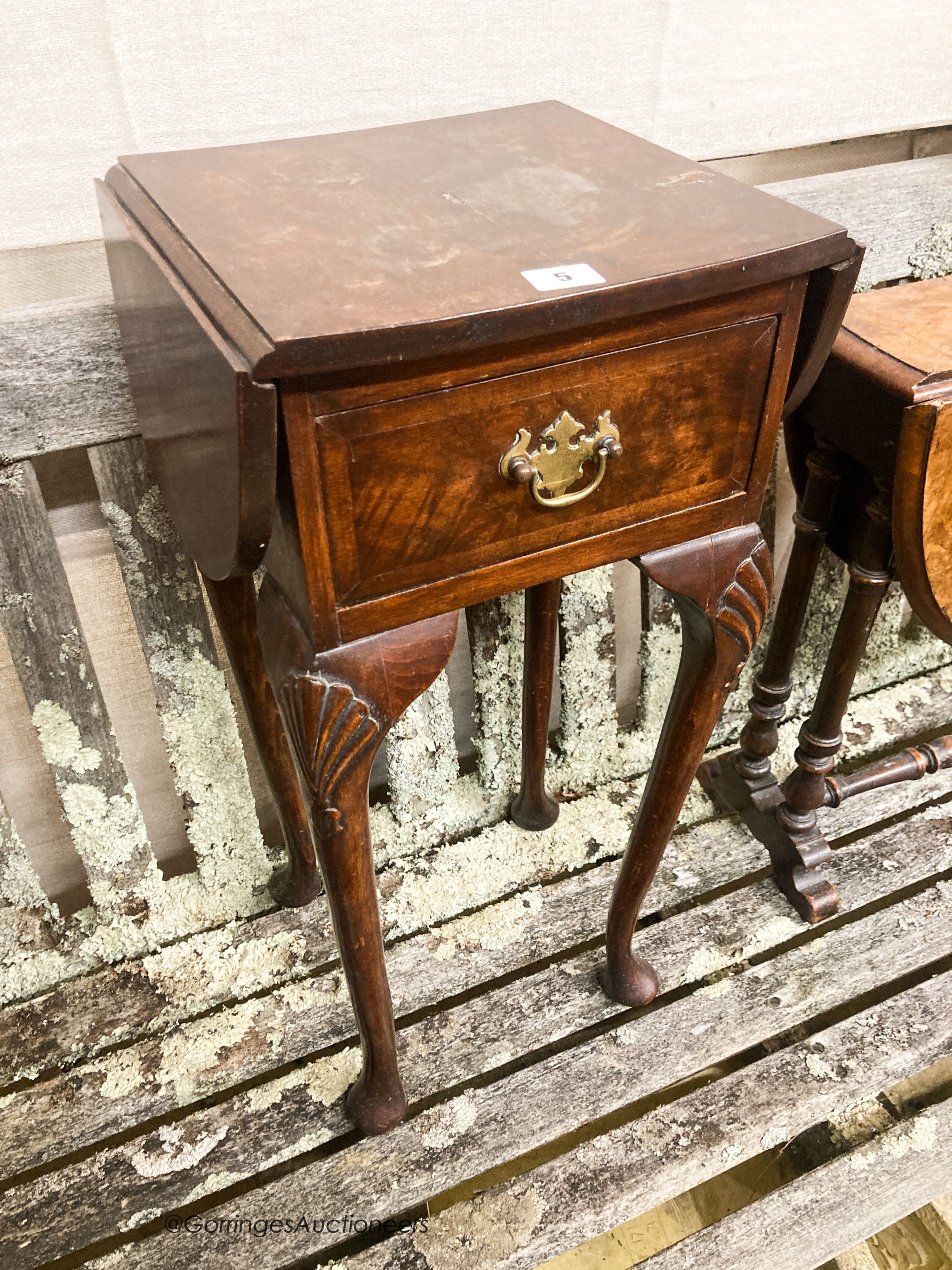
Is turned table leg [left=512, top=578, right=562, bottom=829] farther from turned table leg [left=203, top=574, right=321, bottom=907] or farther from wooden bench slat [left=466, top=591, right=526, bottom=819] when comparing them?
turned table leg [left=203, top=574, right=321, bottom=907]

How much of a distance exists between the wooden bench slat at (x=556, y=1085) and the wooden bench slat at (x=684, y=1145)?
4 centimetres

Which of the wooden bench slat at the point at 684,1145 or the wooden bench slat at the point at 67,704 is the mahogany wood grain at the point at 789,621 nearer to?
the wooden bench slat at the point at 684,1145

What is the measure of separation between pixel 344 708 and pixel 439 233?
1.41ft

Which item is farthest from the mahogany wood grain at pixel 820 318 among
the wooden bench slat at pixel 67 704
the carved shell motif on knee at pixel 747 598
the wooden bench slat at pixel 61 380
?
the wooden bench slat at pixel 67 704

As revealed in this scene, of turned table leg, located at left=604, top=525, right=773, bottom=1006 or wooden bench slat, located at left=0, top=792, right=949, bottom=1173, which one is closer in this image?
turned table leg, located at left=604, top=525, right=773, bottom=1006

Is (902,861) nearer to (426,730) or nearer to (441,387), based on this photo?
(426,730)

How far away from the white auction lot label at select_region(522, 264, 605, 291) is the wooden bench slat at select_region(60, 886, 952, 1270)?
1.08m

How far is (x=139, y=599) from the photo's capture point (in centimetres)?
128

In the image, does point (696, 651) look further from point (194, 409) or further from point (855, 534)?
point (194, 409)

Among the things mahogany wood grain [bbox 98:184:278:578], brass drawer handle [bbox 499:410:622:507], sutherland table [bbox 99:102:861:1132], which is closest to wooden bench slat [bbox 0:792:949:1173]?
sutherland table [bbox 99:102:861:1132]

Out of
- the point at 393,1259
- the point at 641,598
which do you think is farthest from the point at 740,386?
the point at 393,1259

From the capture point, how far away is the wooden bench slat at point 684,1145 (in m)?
1.19

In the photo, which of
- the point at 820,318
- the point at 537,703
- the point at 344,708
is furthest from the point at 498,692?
the point at 820,318

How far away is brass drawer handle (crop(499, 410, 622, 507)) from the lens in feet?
2.68
